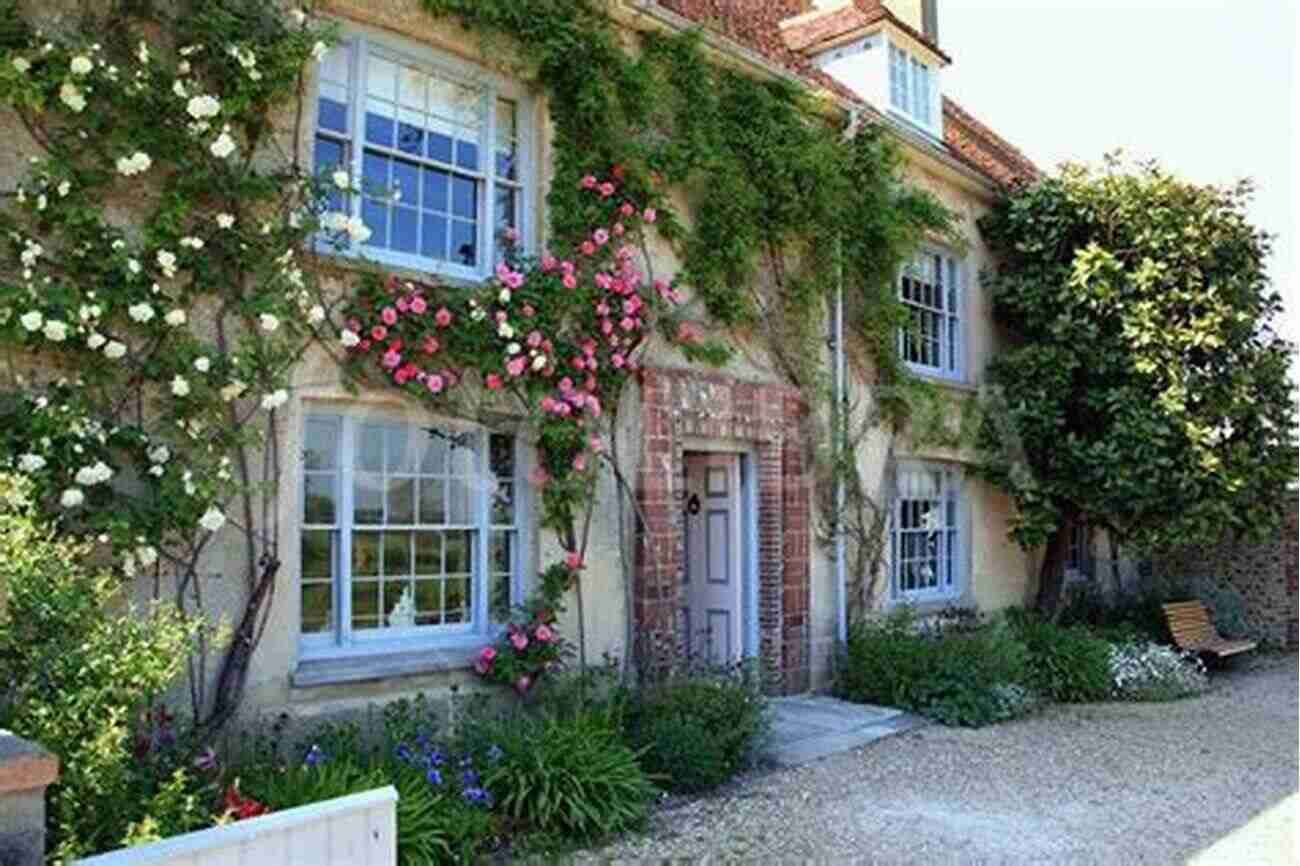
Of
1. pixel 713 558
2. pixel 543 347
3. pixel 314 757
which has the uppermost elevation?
pixel 543 347

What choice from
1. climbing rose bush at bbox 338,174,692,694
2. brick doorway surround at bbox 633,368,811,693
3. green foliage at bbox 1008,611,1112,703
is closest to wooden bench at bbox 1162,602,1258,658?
green foliage at bbox 1008,611,1112,703

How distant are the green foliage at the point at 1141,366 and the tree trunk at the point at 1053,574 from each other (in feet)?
1.85

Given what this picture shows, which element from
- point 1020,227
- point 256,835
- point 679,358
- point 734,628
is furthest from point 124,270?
point 1020,227

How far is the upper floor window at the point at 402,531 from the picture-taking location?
7.90m

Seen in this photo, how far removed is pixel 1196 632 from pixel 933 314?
5915 millimetres

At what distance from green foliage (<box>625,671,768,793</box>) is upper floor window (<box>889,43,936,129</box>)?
8.50 metres

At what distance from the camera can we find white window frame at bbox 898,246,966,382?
14.2m

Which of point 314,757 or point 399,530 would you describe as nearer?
point 314,757

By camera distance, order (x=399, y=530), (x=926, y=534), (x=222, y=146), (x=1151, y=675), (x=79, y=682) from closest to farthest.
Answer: (x=79, y=682)
(x=222, y=146)
(x=399, y=530)
(x=1151, y=675)
(x=926, y=534)

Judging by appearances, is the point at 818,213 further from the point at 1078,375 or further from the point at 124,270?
the point at 124,270

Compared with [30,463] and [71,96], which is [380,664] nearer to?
[30,463]

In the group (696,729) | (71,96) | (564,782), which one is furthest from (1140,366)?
(71,96)

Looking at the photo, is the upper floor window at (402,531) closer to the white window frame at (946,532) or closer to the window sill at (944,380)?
the white window frame at (946,532)

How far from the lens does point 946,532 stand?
14273 mm
